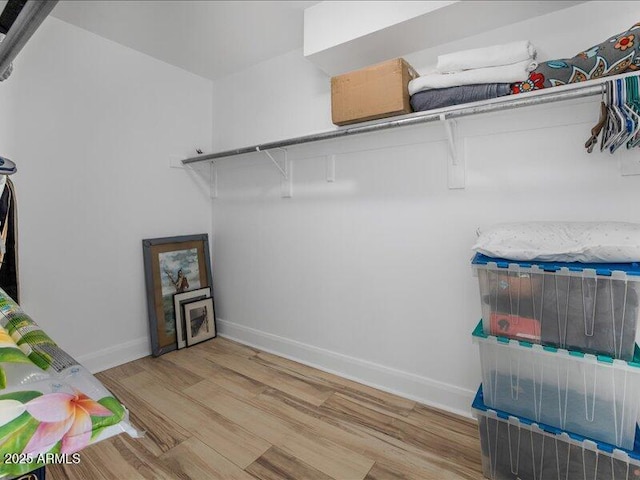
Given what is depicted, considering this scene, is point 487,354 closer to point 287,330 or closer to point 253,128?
point 287,330

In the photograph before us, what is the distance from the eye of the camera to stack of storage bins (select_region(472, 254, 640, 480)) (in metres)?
1.07

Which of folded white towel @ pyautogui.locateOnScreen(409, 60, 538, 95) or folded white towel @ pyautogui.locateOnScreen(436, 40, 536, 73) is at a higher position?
folded white towel @ pyautogui.locateOnScreen(436, 40, 536, 73)

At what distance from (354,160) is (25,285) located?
215 cm

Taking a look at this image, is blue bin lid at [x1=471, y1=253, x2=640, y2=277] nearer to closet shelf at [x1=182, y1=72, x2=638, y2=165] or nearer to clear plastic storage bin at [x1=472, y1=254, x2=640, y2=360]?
clear plastic storage bin at [x1=472, y1=254, x2=640, y2=360]

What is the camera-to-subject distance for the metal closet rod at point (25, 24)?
47 cm

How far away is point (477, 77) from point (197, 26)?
5.83 feet

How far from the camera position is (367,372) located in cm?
205

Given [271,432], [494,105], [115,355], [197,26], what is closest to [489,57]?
[494,105]

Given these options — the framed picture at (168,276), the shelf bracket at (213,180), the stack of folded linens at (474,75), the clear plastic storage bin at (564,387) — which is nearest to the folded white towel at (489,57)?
the stack of folded linens at (474,75)

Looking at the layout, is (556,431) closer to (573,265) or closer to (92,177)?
(573,265)

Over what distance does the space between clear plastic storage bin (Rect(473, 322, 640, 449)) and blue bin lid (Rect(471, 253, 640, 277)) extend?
0.96ft

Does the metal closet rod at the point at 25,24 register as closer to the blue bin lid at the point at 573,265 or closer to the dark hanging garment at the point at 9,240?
the dark hanging garment at the point at 9,240

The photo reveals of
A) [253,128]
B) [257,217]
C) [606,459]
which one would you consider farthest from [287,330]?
[606,459]

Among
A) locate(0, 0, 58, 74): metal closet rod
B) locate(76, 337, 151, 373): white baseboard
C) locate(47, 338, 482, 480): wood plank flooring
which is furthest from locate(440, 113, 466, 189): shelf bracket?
→ locate(76, 337, 151, 373): white baseboard
